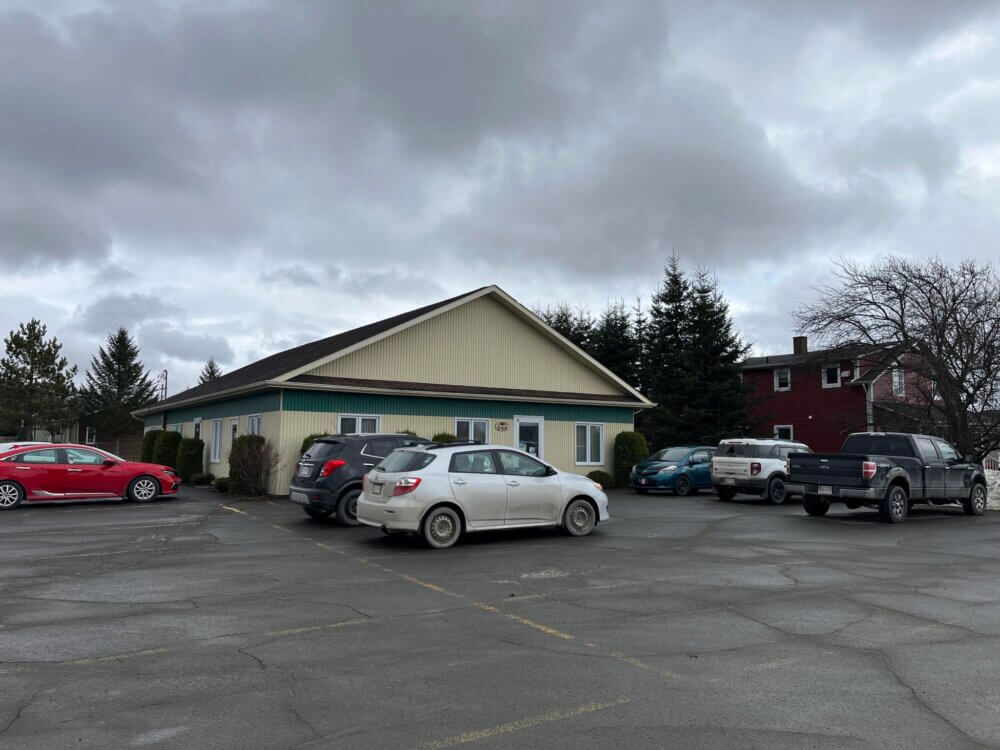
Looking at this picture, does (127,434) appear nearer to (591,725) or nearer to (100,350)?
(100,350)

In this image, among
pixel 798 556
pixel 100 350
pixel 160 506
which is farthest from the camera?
pixel 100 350

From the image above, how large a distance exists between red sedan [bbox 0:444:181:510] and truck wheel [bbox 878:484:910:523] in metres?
17.0

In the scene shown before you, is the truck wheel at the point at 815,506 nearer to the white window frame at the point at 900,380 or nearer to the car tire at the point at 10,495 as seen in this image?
the white window frame at the point at 900,380

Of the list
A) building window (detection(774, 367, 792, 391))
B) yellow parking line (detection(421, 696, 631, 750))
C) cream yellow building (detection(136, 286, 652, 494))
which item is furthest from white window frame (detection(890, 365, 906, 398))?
yellow parking line (detection(421, 696, 631, 750))

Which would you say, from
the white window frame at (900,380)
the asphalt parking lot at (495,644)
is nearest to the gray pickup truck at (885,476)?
the asphalt parking lot at (495,644)

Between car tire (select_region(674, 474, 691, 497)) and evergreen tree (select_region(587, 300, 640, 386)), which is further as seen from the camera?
evergreen tree (select_region(587, 300, 640, 386))

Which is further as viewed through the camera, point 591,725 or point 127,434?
point 127,434

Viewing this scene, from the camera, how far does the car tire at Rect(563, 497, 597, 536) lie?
13.2 m

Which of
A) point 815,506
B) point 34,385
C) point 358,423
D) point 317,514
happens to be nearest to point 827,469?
point 815,506

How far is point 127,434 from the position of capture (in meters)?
65.6

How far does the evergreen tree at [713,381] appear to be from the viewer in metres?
39.8

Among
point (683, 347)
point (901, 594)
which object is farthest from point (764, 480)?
point (683, 347)

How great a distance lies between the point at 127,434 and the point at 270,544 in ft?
196

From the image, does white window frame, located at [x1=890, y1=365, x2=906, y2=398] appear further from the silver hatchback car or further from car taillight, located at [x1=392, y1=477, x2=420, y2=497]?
car taillight, located at [x1=392, y1=477, x2=420, y2=497]
